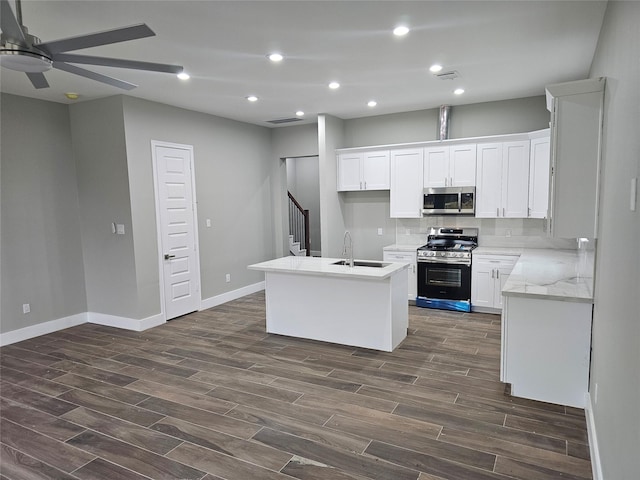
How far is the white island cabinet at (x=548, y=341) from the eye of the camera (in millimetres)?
2971

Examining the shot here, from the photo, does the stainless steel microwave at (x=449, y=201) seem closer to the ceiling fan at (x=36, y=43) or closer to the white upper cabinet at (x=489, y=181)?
the white upper cabinet at (x=489, y=181)

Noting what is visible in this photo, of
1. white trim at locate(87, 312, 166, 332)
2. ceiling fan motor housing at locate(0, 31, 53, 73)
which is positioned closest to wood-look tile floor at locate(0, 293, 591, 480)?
white trim at locate(87, 312, 166, 332)

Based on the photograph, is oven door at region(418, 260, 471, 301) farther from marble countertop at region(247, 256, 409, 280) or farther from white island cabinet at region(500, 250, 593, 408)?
white island cabinet at region(500, 250, 593, 408)

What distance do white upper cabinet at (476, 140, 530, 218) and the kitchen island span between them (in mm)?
2020

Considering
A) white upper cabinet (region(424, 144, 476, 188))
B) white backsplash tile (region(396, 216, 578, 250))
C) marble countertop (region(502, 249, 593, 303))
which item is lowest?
marble countertop (region(502, 249, 593, 303))

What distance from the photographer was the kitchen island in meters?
4.18

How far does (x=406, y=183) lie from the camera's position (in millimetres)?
6207

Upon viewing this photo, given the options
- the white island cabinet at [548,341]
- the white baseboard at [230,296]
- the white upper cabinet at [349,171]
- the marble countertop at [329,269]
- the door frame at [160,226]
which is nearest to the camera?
the white island cabinet at [548,341]

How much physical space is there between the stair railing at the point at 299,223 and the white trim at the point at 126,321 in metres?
4.00

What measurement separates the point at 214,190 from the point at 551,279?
190 inches

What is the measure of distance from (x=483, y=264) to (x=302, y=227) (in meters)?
4.62

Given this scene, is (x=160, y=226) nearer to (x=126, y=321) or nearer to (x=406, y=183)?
(x=126, y=321)

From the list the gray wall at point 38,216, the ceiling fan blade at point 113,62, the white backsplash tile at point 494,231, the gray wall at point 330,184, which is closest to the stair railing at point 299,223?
the gray wall at point 330,184

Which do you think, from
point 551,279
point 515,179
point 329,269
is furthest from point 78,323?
point 515,179
